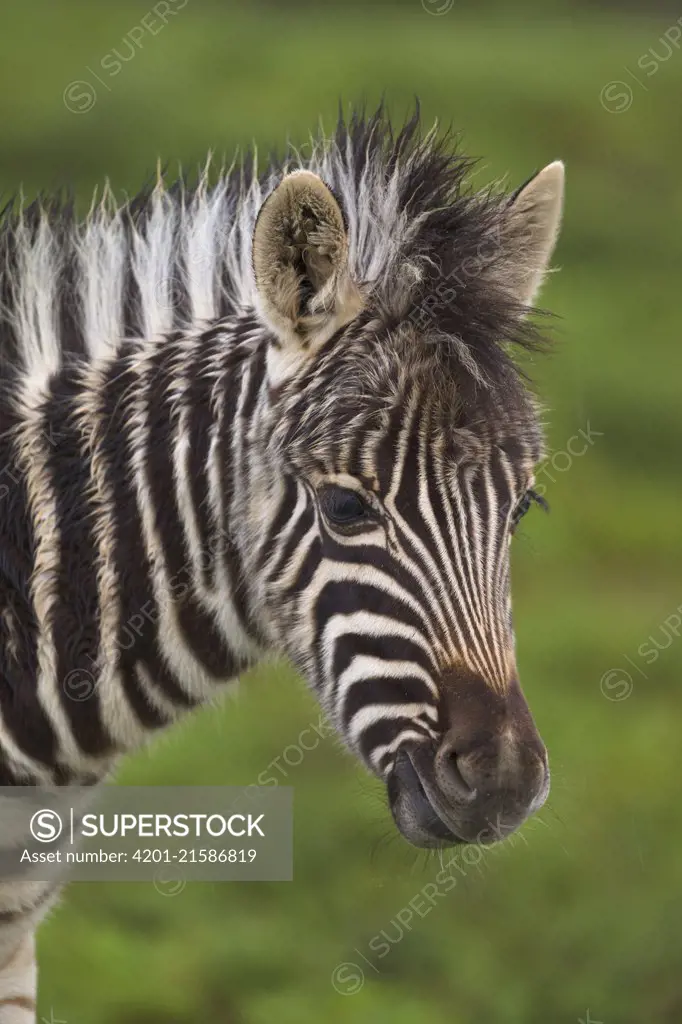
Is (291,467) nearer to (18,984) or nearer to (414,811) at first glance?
(414,811)

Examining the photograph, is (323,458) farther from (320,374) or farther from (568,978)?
(568,978)

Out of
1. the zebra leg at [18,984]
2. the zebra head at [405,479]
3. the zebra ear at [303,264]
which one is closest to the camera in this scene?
the zebra head at [405,479]

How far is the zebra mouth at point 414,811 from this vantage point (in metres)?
4.81

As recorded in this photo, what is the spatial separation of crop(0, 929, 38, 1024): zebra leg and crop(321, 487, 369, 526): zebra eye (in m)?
2.96

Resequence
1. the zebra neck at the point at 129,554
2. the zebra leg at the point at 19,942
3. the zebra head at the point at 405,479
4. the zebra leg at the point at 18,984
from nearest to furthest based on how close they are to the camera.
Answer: the zebra head at the point at 405,479 < the zebra neck at the point at 129,554 < the zebra leg at the point at 19,942 < the zebra leg at the point at 18,984

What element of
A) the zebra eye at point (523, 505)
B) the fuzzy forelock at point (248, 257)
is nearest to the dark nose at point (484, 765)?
the zebra eye at point (523, 505)

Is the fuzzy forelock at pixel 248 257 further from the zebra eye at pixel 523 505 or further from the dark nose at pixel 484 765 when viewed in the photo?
the dark nose at pixel 484 765

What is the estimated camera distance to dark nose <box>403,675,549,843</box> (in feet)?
15.1

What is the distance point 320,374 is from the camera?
5.16 m

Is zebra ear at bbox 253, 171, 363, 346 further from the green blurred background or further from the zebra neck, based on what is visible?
the green blurred background

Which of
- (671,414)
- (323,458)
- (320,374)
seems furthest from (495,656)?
(671,414)

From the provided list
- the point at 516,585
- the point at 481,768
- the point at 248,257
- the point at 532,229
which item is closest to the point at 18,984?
the point at 481,768

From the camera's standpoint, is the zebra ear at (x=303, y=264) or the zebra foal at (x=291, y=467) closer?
the zebra foal at (x=291, y=467)

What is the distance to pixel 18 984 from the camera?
6.46 metres
